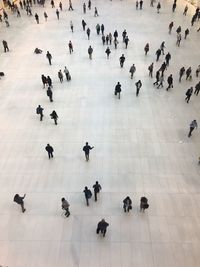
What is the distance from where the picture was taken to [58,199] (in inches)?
477

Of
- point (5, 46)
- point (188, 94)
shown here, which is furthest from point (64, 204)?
point (5, 46)

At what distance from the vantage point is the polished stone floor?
10508 millimetres

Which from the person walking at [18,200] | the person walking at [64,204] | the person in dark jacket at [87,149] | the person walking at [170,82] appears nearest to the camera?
the person walking at [64,204]

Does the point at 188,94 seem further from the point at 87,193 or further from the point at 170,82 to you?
the point at 87,193

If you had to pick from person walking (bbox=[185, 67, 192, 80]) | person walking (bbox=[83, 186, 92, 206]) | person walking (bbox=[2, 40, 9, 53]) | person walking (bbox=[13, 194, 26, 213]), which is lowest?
person walking (bbox=[13, 194, 26, 213])

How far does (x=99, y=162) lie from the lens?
13.7 meters

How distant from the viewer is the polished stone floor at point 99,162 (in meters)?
10.5

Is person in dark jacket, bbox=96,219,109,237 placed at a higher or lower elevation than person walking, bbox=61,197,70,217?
lower

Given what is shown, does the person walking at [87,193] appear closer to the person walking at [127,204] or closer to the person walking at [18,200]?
the person walking at [127,204]

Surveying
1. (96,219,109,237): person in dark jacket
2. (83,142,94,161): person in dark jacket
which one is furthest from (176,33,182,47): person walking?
(96,219,109,237): person in dark jacket

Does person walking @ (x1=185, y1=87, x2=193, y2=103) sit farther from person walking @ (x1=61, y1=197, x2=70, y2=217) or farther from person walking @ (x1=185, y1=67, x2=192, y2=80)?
person walking @ (x1=61, y1=197, x2=70, y2=217)

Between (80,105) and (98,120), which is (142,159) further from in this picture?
(80,105)

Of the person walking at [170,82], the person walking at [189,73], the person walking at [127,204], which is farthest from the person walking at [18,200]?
the person walking at [189,73]

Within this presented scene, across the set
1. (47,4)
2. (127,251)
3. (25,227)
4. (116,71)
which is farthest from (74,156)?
(47,4)
